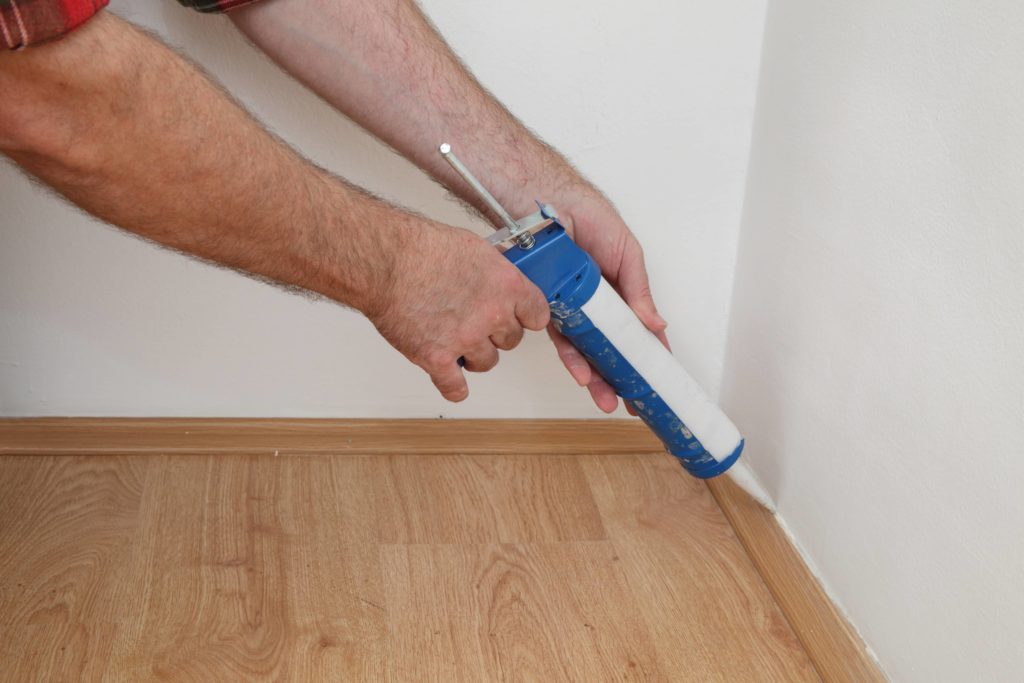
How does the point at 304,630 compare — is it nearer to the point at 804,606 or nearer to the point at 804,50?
the point at 804,606

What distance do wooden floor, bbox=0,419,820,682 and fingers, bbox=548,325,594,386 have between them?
22 cm

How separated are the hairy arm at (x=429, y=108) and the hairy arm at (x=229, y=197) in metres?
0.17

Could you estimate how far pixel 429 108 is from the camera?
1048 mm

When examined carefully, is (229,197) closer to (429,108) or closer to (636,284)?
(429,108)

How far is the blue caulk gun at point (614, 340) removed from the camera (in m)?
0.93

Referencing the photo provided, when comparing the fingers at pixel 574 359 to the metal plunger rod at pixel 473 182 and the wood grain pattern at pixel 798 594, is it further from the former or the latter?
the wood grain pattern at pixel 798 594

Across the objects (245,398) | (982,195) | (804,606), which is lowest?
(245,398)

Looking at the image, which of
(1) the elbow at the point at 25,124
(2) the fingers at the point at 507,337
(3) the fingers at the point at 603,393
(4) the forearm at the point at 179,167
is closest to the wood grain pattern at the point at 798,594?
(3) the fingers at the point at 603,393

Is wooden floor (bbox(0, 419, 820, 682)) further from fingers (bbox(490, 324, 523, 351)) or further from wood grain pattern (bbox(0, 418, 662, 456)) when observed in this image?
fingers (bbox(490, 324, 523, 351))

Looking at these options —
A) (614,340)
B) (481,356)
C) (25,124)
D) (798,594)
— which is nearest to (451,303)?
(481,356)

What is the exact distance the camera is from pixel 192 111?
718mm

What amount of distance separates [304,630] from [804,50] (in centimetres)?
74

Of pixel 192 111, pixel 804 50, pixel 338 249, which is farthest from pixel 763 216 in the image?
pixel 192 111

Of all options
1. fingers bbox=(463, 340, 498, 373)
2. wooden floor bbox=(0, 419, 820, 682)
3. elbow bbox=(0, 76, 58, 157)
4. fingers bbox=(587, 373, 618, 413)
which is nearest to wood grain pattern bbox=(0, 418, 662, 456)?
wooden floor bbox=(0, 419, 820, 682)
